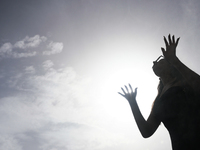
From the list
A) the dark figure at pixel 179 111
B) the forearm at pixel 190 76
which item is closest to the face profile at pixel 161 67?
Result: the dark figure at pixel 179 111

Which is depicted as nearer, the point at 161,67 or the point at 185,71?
the point at 185,71

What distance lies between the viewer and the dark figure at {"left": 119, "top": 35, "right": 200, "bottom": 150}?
7.33 feet

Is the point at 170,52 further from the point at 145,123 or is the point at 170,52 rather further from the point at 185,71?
the point at 145,123

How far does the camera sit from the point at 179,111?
2.45 m

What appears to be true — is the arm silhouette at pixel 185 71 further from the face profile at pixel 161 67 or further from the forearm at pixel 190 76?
the face profile at pixel 161 67

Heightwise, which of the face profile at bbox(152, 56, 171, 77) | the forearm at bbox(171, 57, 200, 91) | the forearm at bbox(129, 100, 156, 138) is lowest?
the forearm at bbox(129, 100, 156, 138)

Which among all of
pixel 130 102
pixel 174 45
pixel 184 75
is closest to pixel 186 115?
pixel 184 75

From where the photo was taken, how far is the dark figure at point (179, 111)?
7.33 ft

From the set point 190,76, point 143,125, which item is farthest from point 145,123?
point 190,76

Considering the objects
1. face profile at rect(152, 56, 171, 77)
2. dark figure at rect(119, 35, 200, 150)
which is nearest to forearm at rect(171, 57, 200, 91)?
dark figure at rect(119, 35, 200, 150)

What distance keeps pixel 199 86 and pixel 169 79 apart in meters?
0.86

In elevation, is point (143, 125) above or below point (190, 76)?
below

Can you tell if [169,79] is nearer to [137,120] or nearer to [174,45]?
[174,45]

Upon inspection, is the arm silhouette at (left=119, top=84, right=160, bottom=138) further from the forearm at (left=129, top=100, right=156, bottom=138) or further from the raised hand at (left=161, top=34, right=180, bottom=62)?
A: the raised hand at (left=161, top=34, right=180, bottom=62)
